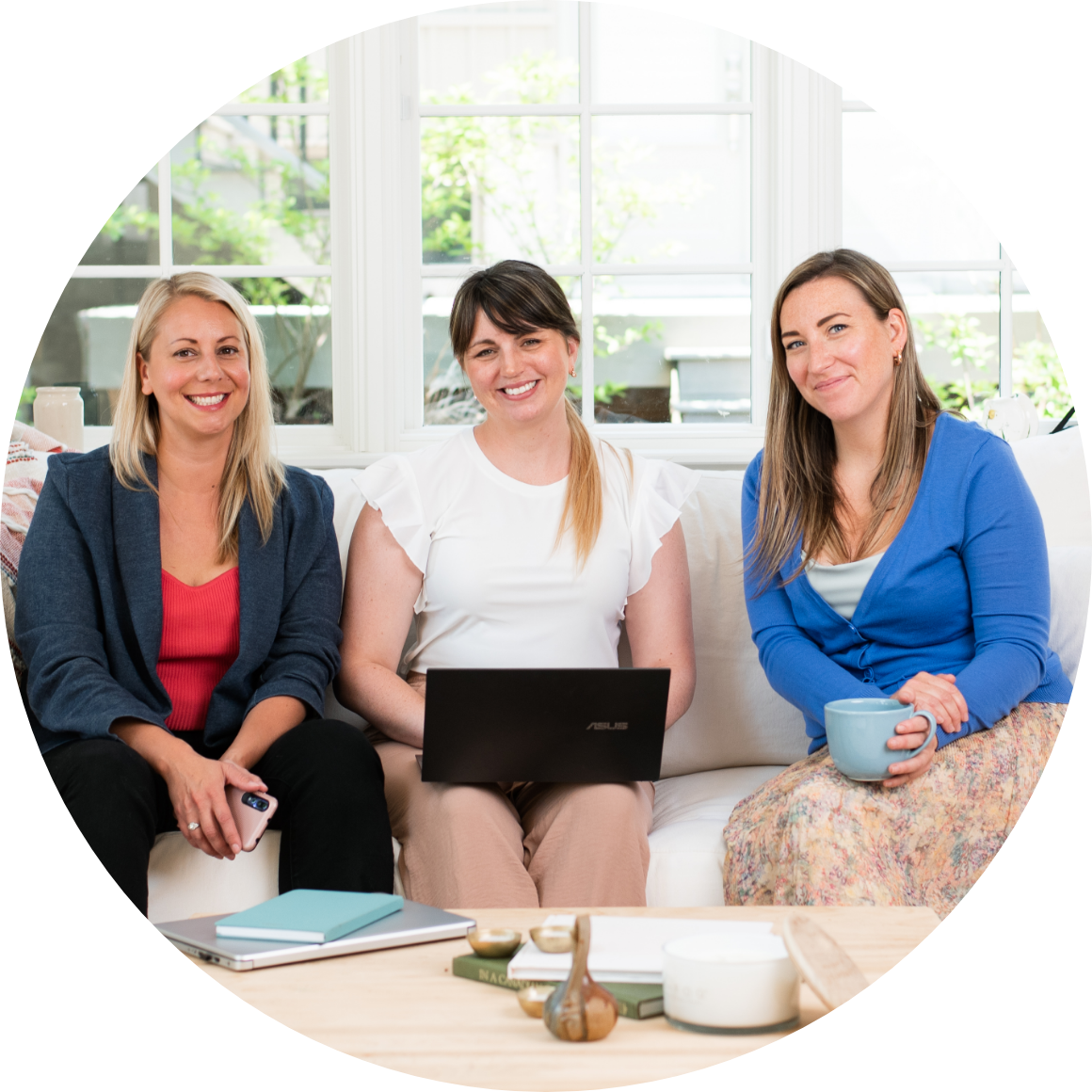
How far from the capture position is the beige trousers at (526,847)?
1.66m

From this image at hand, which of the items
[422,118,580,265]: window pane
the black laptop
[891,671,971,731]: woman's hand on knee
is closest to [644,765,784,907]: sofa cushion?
the black laptop

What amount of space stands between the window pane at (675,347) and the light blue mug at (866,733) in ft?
5.67

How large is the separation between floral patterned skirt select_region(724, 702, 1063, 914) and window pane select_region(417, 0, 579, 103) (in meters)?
2.22

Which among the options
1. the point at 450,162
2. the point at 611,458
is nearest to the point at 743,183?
the point at 450,162

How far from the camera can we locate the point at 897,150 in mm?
3152

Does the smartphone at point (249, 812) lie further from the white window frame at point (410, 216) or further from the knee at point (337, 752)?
the white window frame at point (410, 216)

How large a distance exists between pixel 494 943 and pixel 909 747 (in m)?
0.69

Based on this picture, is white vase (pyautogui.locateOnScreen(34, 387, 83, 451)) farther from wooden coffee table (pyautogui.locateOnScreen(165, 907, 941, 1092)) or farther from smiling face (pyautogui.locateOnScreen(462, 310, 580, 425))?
wooden coffee table (pyautogui.locateOnScreen(165, 907, 941, 1092))

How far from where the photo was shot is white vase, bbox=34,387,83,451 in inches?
104

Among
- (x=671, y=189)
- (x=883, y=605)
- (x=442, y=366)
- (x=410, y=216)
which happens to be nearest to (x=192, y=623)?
(x=883, y=605)

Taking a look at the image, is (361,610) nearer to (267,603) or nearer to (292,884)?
(267,603)

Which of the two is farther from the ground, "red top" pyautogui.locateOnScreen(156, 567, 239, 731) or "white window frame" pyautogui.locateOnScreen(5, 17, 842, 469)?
"white window frame" pyautogui.locateOnScreen(5, 17, 842, 469)

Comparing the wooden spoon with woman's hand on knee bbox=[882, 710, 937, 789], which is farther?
woman's hand on knee bbox=[882, 710, 937, 789]

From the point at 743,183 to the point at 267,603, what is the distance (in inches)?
75.6
